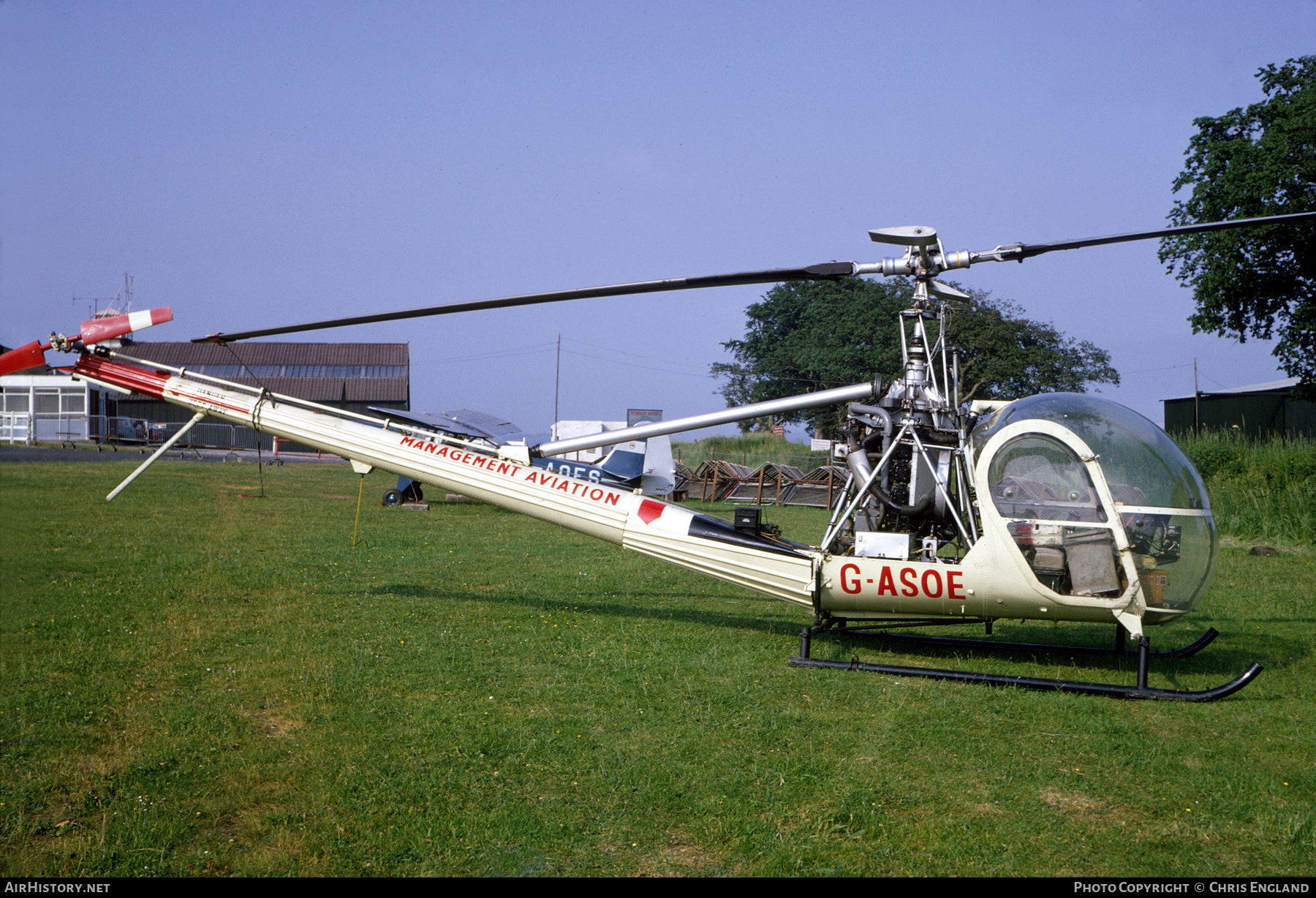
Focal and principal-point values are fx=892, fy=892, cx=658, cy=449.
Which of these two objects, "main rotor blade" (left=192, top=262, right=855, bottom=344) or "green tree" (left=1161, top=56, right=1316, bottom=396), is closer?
"main rotor blade" (left=192, top=262, right=855, bottom=344)

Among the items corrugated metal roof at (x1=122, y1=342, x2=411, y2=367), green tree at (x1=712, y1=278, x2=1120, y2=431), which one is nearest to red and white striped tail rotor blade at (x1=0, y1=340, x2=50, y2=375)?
green tree at (x1=712, y1=278, x2=1120, y2=431)

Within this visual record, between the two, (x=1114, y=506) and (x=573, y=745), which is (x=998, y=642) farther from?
(x=573, y=745)

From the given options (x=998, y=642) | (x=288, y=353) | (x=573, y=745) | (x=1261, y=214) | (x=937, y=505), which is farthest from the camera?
(x=288, y=353)

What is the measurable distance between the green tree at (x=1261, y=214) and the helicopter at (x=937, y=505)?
24512 millimetres

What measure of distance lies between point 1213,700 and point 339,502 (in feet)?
60.9

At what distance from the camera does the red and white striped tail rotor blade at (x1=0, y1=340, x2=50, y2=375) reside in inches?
197

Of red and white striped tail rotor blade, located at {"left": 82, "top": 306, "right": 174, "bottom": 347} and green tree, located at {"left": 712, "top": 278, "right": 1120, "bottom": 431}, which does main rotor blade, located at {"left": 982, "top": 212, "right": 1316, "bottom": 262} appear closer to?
red and white striped tail rotor blade, located at {"left": 82, "top": 306, "right": 174, "bottom": 347}

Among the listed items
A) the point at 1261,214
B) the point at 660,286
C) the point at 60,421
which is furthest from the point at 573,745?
the point at 60,421

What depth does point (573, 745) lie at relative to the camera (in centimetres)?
506

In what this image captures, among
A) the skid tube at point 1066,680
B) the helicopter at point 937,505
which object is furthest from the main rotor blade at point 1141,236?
the skid tube at point 1066,680

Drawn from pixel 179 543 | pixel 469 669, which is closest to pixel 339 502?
pixel 179 543

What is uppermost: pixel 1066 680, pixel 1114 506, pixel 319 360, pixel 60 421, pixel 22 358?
pixel 319 360

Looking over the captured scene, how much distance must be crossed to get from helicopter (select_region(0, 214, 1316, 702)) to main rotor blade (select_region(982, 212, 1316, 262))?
0.01 meters

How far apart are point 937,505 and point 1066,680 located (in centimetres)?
153
